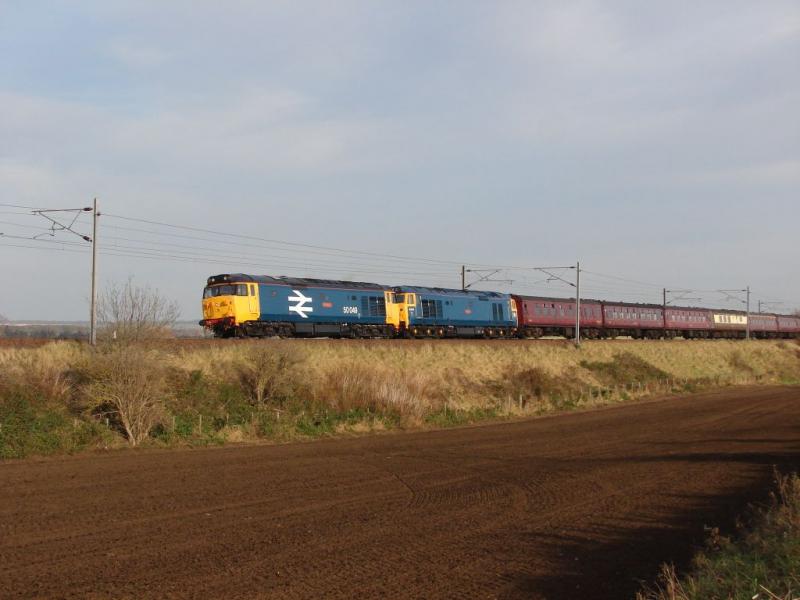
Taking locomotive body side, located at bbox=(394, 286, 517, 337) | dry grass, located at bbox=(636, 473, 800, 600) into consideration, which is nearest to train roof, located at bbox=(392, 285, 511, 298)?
locomotive body side, located at bbox=(394, 286, 517, 337)

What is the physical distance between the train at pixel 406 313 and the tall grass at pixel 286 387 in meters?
4.88

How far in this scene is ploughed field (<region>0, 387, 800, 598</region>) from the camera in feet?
27.8

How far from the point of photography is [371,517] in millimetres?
11547

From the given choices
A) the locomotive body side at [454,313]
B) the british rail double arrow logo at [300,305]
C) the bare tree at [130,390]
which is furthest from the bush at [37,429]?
the locomotive body side at [454,313]

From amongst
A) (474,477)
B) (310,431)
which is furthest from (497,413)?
(474,477)

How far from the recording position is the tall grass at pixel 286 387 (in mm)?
19656

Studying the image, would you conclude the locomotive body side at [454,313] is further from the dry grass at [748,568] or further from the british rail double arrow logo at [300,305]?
the dry grass at [748,568]

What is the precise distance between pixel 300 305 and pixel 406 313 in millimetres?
9122

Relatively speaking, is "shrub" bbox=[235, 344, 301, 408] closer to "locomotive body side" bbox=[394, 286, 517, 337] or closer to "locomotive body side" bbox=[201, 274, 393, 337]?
"locomotive body side" bbox=[201, 274, 393, 337]

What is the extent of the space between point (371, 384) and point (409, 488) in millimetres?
12514

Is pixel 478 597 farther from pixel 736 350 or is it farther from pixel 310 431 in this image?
pixel 736 350

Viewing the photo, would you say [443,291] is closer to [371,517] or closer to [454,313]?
[454,313]

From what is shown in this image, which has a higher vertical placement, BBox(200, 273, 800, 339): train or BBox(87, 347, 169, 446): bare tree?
BBox(200, 273, 800, 339): train

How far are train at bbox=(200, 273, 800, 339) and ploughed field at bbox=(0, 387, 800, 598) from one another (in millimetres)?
15661
